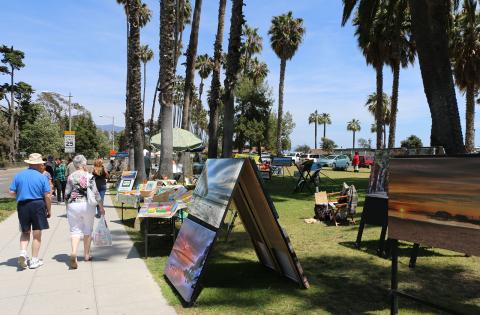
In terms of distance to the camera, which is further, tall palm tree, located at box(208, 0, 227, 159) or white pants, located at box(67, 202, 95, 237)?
tall palm tree, located at box(208, 0, 227, 159)

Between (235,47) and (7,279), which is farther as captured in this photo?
(235,47)

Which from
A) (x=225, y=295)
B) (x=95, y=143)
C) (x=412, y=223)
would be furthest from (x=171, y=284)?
(x=95, y=143)

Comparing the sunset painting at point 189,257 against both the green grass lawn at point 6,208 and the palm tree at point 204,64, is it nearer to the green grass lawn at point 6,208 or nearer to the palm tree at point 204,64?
the green grass lawn at point 6,208

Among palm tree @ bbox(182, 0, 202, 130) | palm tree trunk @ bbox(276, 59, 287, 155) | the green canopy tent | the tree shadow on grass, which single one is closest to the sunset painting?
the tree shadow on grass

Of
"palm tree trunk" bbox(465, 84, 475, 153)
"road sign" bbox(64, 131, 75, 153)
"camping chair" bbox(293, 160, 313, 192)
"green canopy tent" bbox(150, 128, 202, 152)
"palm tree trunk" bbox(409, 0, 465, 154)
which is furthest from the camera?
"palm tree trunk" bbox(465, 84, 475, 153)

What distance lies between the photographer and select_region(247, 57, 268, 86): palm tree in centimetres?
5803

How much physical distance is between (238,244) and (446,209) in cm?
500

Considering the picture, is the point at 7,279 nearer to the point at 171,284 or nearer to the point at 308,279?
the point at 171,284

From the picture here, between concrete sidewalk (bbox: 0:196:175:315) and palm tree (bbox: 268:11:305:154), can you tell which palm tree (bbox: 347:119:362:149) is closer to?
palm tree (bbox: 268:11:305:154)

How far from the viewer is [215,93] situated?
55.8ft

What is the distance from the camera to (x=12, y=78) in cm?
5950

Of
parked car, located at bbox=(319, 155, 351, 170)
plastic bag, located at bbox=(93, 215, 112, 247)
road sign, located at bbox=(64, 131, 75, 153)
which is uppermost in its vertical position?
road sign, located at bbox=(64, 131, 75, 153)

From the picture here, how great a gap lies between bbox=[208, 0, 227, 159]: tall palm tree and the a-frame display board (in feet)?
27.8

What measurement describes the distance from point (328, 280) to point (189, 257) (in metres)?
1.94
